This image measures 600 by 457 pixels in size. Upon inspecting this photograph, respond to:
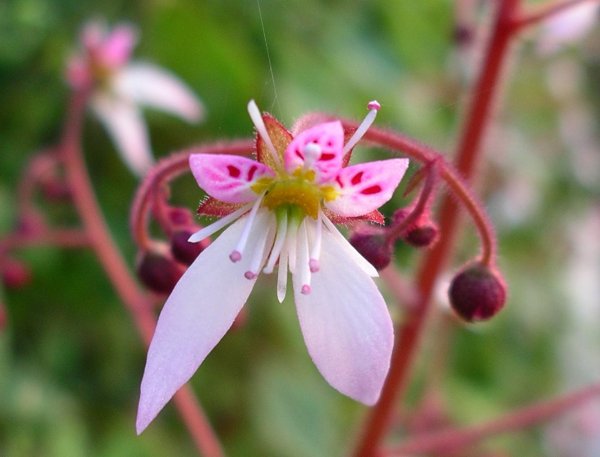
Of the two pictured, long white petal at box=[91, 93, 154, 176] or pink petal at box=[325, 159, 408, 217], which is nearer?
pink petal at box=[325, 159, 408, 217]

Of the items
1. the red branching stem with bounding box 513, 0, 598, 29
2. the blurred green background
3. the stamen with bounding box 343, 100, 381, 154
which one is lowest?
the blurred green background


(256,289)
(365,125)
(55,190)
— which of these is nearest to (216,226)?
(365,125)

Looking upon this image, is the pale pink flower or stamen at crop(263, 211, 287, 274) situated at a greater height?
the pale pink flower

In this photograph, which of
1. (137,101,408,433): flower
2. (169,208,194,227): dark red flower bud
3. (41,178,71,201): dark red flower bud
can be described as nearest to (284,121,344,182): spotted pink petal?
(137,101,408,433): flower

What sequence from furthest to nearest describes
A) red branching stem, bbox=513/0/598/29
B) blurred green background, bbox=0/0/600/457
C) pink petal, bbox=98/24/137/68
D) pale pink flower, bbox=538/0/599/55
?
blurred green background, bbox=0/0/600/457
pink petal, bbox=98/24/137/68
pale pink flower, bbox=538/0/599/55
red branching stem, bbox=513/0/598/29

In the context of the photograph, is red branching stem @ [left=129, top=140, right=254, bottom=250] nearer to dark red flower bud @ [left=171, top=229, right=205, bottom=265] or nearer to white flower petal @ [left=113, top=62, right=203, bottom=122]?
dark red flower bud @ [left=171, top=229, right=205, bottom=265]

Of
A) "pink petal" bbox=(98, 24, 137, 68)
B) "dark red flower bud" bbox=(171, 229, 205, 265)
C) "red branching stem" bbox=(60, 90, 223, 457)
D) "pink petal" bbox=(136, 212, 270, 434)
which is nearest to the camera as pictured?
"pink petal" bbox=(136, 212, 270, 434)

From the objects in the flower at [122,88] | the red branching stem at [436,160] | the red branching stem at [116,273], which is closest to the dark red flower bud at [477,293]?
the red branching stem at [436,160]

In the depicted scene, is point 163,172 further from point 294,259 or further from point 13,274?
point 13,274
